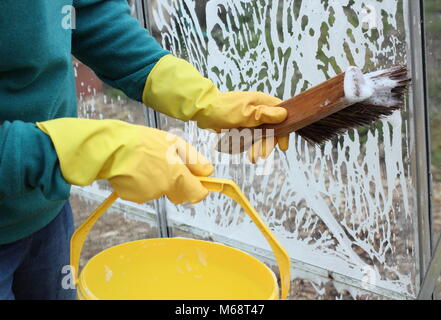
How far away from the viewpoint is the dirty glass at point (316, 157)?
5.37 ft

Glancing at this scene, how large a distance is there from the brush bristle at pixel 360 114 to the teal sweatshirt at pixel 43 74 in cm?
37

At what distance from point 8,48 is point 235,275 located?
22.6 inches

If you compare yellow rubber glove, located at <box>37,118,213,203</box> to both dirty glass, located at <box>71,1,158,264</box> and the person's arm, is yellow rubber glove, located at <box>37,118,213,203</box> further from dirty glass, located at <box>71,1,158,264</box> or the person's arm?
dirty glass, located at <box>71,1,158,264</box>

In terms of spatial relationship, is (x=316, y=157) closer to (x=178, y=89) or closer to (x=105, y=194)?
(x=178, y=89)

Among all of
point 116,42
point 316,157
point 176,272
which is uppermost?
point 116,42

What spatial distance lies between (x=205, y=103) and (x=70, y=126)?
34 cm

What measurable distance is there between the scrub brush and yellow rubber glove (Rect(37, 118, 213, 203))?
0.98 ft

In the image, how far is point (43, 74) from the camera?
1180 millimetres

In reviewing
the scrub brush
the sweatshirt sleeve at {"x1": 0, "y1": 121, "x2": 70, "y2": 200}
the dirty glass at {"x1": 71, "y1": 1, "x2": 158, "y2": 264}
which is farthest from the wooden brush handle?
the dirty glass at {"x1": 71, "y1": 1, "x2": 158, "y2": 264}

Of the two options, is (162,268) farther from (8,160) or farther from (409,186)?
(409,186)

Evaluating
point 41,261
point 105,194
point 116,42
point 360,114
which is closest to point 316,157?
point 360,114

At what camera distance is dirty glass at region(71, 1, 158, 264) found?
2.37 m

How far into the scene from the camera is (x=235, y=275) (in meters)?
1.20
